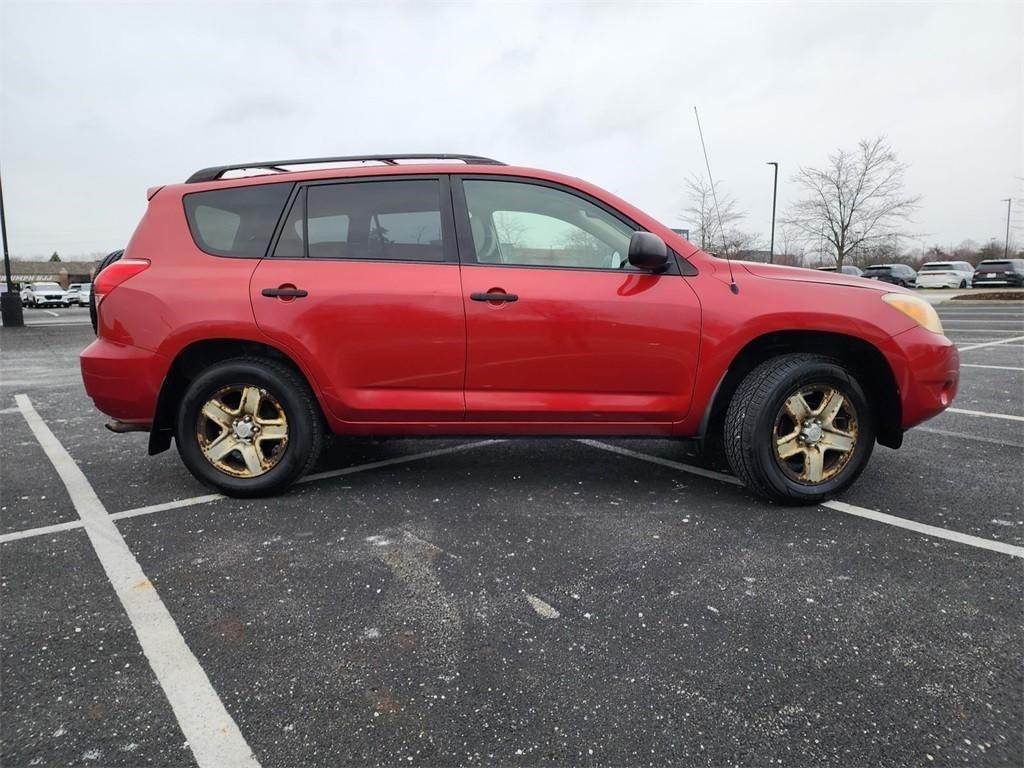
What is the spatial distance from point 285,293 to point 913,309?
3321 mm

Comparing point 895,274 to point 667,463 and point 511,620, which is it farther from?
point 511,620

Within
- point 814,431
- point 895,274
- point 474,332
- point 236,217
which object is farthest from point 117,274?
point 895,274

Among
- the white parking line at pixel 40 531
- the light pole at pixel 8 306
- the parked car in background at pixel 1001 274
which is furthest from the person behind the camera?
the parked car in background at pixel 1001 274

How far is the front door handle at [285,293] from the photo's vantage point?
3277 mm

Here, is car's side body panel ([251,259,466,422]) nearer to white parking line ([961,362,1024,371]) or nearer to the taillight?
the taillight

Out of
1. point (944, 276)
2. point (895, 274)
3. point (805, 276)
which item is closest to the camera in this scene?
point (805, 276)

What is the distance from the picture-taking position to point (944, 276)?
33906 mm

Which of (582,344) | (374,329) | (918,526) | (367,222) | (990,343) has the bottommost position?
(918,526)

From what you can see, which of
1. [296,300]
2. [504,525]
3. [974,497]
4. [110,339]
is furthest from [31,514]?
[974,497]

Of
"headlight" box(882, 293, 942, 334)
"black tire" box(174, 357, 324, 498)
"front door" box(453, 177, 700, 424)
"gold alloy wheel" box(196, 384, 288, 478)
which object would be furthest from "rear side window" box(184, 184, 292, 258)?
"headlight" box(882, 293, 942, 334)

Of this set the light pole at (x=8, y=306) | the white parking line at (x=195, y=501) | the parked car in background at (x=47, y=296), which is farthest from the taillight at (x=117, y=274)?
the parked car in background at (x=47, y=296)

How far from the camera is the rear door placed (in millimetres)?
3260

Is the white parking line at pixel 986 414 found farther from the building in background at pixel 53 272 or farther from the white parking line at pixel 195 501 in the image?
the building in background at pixel 53 272

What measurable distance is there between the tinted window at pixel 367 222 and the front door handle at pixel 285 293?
218 mm
